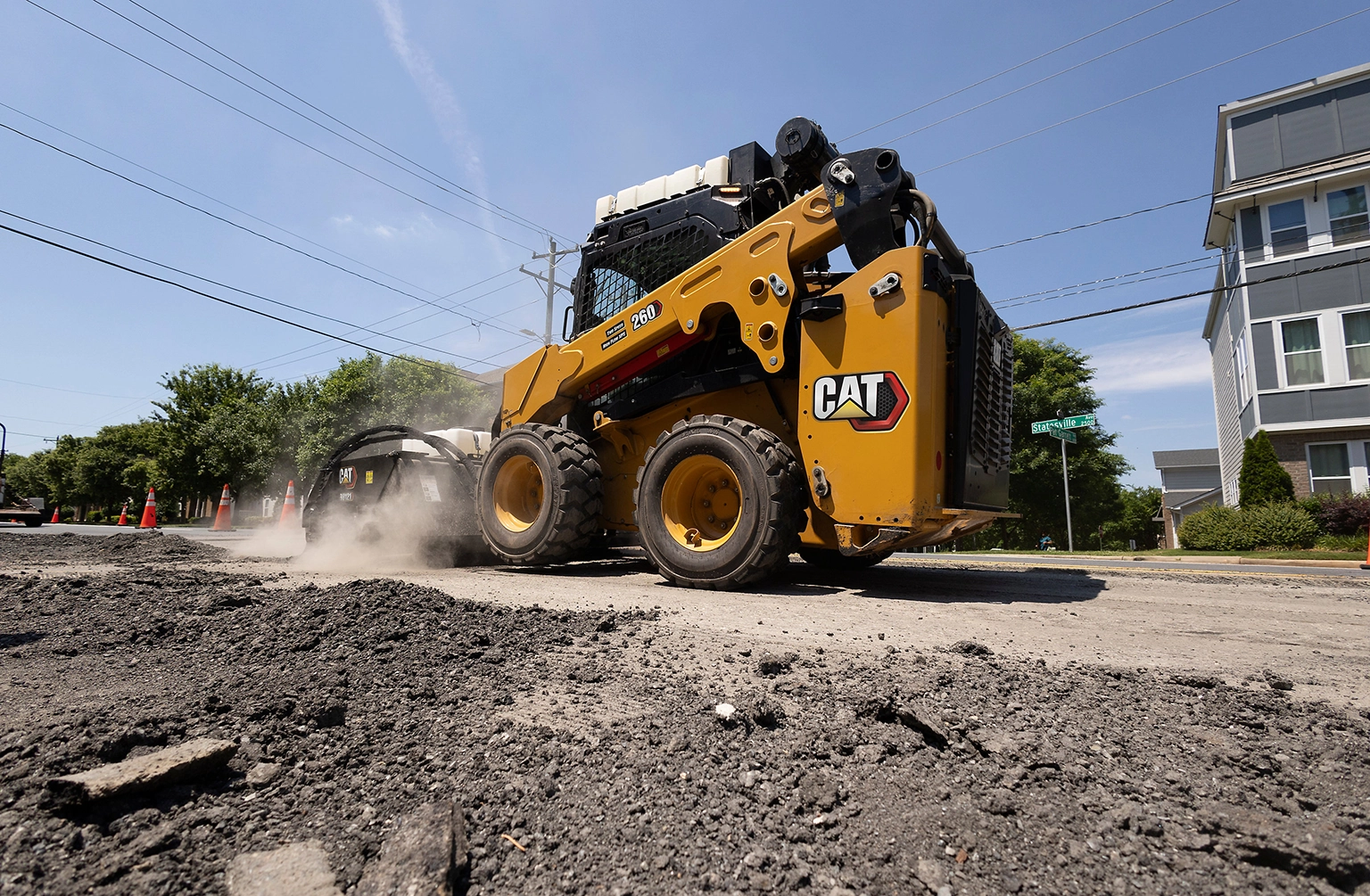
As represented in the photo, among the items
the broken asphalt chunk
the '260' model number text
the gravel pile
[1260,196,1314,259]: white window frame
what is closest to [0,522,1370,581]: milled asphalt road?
the '260' model number text

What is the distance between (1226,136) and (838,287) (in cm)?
2220

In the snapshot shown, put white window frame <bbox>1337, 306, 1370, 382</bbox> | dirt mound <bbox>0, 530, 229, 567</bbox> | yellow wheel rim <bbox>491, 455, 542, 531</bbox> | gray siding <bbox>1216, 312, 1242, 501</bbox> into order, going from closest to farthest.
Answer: yellow wheel rim <bbox>491, 455, 542, 531</bbox> → dirt mound <bbox>0, 530, 229, 567</bbox> → white window frame <bbox>1337, 306, 1370, 382</bbox> → gray siding <bbox>1216, 312, 1242, 501</bbox>

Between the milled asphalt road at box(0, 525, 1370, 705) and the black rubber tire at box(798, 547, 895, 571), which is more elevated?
the black rubber tire at box(798, 547, 895, 571)

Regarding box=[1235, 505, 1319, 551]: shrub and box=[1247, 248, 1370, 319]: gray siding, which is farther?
box=[1247, 248, 1370, 319]: gray siding

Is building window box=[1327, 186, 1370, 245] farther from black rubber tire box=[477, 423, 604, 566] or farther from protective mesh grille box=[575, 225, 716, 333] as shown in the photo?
black rubber tire box=[477, 423, 604, 566]

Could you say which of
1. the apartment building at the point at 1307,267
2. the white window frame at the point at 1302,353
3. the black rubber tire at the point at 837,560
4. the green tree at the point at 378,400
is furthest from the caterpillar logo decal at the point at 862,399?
the green tree at the point at 378,400

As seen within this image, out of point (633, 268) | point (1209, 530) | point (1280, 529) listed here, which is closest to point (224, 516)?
point (633, 268)

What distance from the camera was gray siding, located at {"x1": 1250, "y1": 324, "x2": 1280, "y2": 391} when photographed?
1788 cm

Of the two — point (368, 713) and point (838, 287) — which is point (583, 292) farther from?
point (368, 713)

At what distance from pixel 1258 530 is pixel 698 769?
17180 mm

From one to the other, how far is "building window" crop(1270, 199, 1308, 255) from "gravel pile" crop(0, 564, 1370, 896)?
2206 cm

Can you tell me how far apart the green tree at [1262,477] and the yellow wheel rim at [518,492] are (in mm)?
17727

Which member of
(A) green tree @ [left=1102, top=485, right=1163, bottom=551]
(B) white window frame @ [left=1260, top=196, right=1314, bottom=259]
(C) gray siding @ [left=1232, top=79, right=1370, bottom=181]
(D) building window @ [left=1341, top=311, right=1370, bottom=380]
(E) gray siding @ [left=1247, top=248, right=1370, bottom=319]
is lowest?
(A) green tree @ [left=1102, top=485, right=1163, bottom=551]

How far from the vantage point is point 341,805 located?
5.08 feet
